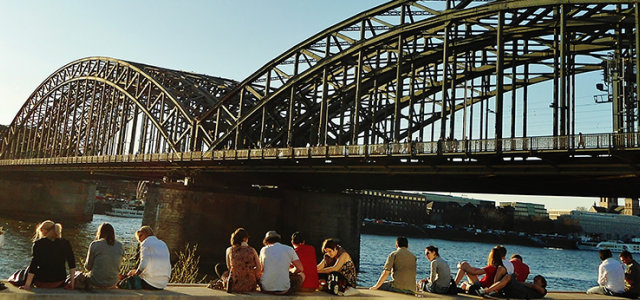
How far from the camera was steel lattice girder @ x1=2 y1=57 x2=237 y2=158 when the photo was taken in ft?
234

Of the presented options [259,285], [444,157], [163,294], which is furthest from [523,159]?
[163,294]

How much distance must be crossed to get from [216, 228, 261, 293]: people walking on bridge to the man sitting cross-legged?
5.83 meters

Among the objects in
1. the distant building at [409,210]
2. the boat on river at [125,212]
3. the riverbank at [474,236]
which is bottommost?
the riverbank at [474,236]

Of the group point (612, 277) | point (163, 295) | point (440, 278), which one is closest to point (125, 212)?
point (440, 278)

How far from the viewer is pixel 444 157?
35.6 m

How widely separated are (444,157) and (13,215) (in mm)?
82563

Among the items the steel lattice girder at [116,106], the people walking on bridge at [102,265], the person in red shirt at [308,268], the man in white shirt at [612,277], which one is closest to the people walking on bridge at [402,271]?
the person in red shirt at [308,268]

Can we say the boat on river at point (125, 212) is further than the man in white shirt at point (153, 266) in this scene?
Yes

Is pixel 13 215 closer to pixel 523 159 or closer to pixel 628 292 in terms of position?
pixel 523 159

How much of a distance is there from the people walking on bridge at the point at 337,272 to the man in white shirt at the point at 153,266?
3.67m

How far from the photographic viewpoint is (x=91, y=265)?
1112 centimetres

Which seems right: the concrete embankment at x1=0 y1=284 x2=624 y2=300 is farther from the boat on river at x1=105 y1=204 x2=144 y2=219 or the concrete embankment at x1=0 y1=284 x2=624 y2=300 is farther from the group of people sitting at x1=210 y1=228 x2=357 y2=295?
the boat on river at x1=105 y1=204 x2=144 y2=219

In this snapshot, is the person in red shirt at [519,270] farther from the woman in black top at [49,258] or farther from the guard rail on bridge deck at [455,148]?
the guard rail on bridge deck at [455,148]

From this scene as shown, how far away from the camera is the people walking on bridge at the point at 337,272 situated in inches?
508
